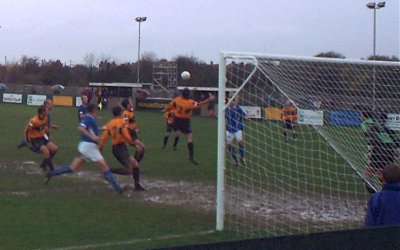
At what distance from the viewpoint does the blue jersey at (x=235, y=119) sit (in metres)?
14.8

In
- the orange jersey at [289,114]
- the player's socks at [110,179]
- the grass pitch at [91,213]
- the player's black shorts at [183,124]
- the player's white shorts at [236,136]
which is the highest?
the orange jersey at [289,114]

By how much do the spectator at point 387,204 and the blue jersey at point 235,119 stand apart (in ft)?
21.3

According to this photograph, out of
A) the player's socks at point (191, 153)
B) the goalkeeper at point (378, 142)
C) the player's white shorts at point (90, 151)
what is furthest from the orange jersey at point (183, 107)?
the goalkeeper at point (378, 142)

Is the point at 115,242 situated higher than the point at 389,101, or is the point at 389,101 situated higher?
the point at 389,101

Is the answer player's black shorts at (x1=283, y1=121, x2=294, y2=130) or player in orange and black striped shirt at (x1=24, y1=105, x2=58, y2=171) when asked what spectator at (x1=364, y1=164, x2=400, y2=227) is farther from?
player in orange and black striped shirt at (x1=24, y1=105, x2=58, y2=171)

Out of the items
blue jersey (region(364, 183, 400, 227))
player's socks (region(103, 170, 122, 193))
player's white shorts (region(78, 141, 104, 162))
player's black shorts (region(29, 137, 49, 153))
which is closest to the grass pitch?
player's socks (region(103, 170, 122, 193))

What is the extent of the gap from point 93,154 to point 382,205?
672 centimetres

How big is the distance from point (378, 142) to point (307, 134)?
2.51m

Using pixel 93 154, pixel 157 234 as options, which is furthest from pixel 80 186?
pixel 157 234

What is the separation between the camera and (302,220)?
1156cm

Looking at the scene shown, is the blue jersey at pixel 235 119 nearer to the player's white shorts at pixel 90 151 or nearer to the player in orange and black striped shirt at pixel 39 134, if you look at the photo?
the player's white shorts at pixel 90 151

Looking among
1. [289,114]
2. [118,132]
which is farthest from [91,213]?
[289,114]

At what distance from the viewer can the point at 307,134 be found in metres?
15.1

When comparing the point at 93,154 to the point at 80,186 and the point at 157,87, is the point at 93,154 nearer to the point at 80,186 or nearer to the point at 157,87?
the point at 80,186
